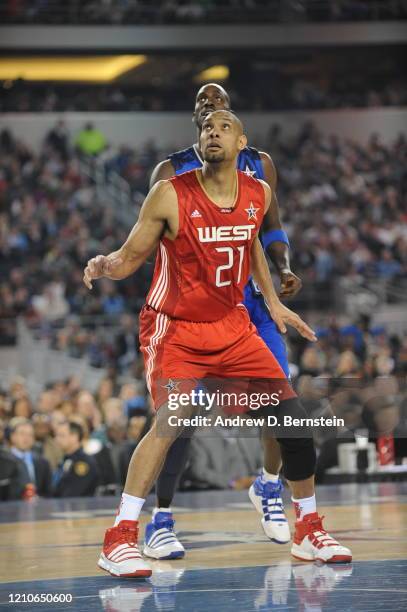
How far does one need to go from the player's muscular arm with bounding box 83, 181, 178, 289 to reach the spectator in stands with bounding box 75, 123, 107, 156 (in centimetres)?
2219

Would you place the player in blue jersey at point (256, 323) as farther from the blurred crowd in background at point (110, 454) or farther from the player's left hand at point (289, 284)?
the blurred crowd in background at point (110, 454)

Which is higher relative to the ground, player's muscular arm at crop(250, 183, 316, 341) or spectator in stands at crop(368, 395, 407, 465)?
player's muscular arm at crop(250, 183, 316, 341)

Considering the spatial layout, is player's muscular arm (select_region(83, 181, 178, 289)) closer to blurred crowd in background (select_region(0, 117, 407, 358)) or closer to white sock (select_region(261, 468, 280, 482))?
white sock (select_region(261, 468, 280, 482))

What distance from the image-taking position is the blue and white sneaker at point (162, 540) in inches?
214

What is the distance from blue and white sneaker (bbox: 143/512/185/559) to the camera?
5441 millimetres

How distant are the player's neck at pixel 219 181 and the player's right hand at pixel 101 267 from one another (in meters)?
0.47

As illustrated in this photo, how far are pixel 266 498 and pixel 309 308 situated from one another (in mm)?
13938

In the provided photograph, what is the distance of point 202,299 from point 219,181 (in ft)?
1.61

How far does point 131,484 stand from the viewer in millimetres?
4914

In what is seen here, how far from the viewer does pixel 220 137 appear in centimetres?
497

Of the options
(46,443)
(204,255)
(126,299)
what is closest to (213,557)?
(204,255)

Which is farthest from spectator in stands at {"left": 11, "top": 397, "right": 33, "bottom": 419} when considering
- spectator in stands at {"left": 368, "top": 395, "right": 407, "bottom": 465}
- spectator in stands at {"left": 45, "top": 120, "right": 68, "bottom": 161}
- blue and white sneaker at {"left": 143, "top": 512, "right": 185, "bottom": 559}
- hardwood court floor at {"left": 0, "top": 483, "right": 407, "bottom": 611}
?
spectator in stands at {"left": 45, "top": 120, "right": 68, "bottom": 161}

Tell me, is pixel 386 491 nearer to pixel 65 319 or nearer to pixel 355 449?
pixel 355 449

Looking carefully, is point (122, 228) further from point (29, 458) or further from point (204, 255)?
point (204, 255)
